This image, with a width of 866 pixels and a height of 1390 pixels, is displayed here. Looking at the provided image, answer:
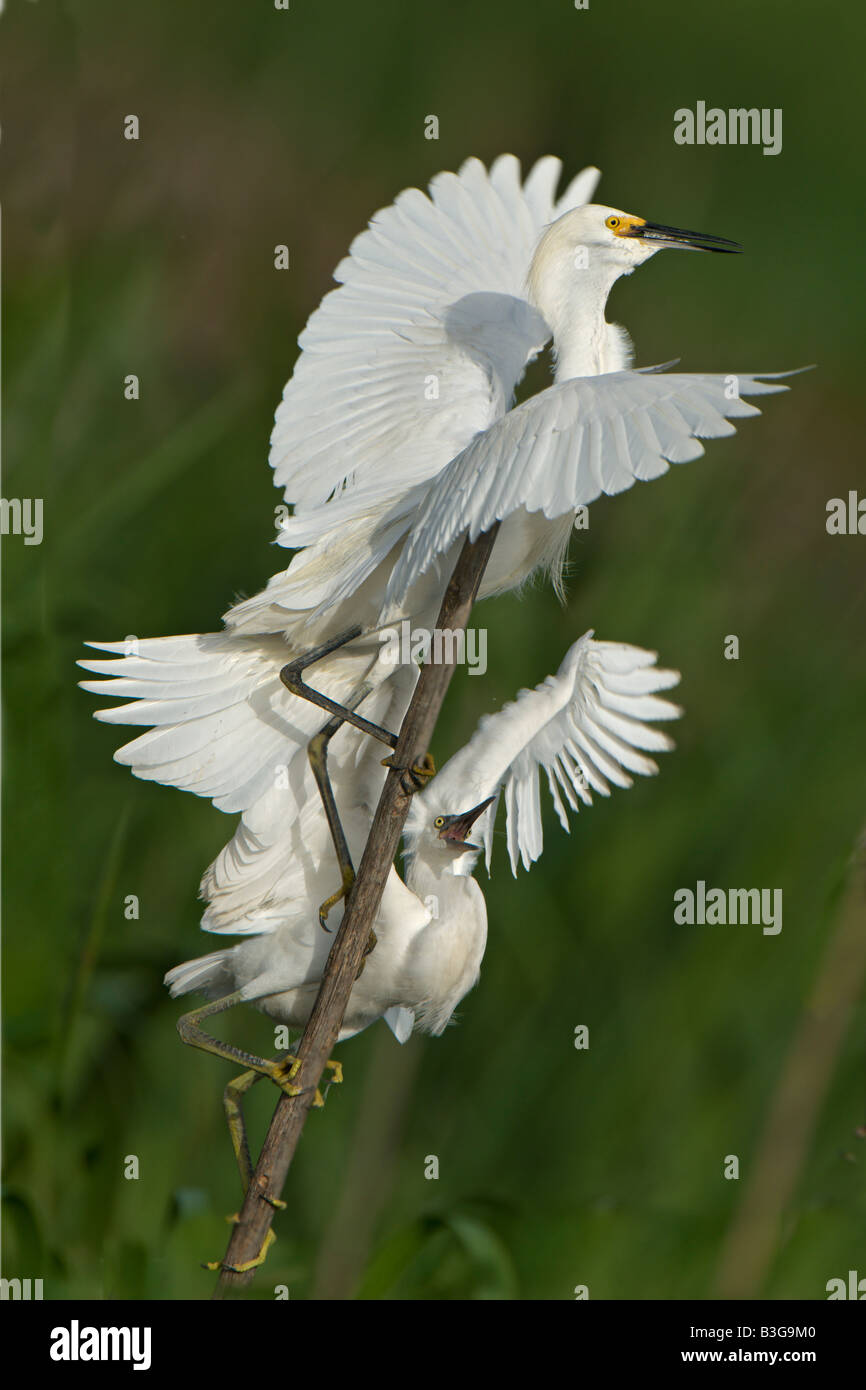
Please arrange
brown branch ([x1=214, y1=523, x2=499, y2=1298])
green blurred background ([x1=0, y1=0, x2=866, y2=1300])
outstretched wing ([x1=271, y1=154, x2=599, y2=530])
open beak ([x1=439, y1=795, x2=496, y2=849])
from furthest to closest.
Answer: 1. green blurred background ([x1=0, y1=0, x2=866, y2=1300])
2. outstretched wing ([x1=271, y1=154, x2=599, y2=530])
3. open beak ([x1=439, y1=795, x2=496, y2=849])
4. brown branch ([x1=214, y1=523, x2=499, y2=1298])

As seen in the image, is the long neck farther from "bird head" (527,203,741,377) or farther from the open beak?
the open beak

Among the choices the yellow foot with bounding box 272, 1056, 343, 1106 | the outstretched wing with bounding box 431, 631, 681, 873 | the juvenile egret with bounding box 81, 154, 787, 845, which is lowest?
the yellow foot with bounding box 272, 1056, 343, 1106

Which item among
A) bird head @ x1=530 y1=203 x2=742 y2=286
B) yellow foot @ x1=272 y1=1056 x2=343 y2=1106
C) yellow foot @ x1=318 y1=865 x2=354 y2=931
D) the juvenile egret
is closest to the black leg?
the juvenile egret

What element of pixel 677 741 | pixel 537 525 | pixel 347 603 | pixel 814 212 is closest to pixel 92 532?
pixel 347 603

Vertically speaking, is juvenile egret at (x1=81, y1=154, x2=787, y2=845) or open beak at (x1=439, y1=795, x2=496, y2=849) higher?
juvenile egret at (x1=81, y1=154, x2=787, y2=845)

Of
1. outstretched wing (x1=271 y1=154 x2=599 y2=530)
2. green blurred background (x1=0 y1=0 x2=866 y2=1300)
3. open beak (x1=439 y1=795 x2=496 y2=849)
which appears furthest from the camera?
green blurred background (x1=0 y1=0 x2=866 y2=1300)

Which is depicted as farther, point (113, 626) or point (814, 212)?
point (814, 212)

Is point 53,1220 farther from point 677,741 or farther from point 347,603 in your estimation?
point 677,741

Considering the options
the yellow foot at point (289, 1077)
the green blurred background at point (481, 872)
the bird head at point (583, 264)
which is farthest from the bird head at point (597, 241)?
the yellow foot at point (289, 1077)
